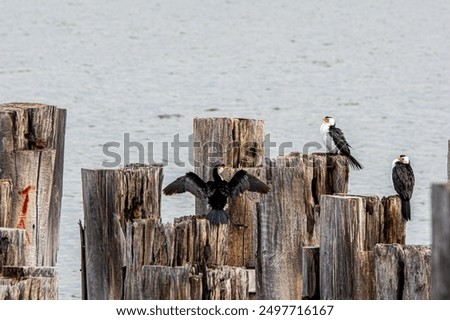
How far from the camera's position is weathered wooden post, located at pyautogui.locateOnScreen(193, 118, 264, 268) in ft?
24.8

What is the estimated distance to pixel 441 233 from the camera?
364 centimetres

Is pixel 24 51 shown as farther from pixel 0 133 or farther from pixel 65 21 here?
pixel 0 133

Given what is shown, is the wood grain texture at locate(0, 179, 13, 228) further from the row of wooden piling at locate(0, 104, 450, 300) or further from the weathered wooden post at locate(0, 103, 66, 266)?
the weathered wooden post at locate(0, 103, 66, 266)

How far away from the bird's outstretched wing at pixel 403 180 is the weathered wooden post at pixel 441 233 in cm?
412

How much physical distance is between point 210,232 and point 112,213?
2.94 feet

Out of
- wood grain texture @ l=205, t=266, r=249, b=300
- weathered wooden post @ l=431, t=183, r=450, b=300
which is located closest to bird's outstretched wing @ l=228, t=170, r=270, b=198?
wood grain texture @ l=205, t=266, r=249, b=300

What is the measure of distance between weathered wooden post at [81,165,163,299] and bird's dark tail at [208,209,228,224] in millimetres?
297

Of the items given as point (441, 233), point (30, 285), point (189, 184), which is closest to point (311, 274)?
point (189, 184)

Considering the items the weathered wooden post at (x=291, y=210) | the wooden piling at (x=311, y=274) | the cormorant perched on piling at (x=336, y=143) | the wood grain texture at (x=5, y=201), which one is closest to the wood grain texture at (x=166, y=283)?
the wood grain texture at (x=5, y=201)

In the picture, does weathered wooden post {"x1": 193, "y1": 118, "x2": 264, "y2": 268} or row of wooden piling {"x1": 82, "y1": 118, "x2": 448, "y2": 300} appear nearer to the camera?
row of wooden piling {"x1": 82, "y1": 118, "x2": 448, "y2": 300}

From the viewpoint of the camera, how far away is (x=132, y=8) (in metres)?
26.9

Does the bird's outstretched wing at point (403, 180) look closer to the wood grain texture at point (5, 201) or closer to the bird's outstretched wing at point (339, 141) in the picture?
the bird's outstretched wing at point (339, 141)
